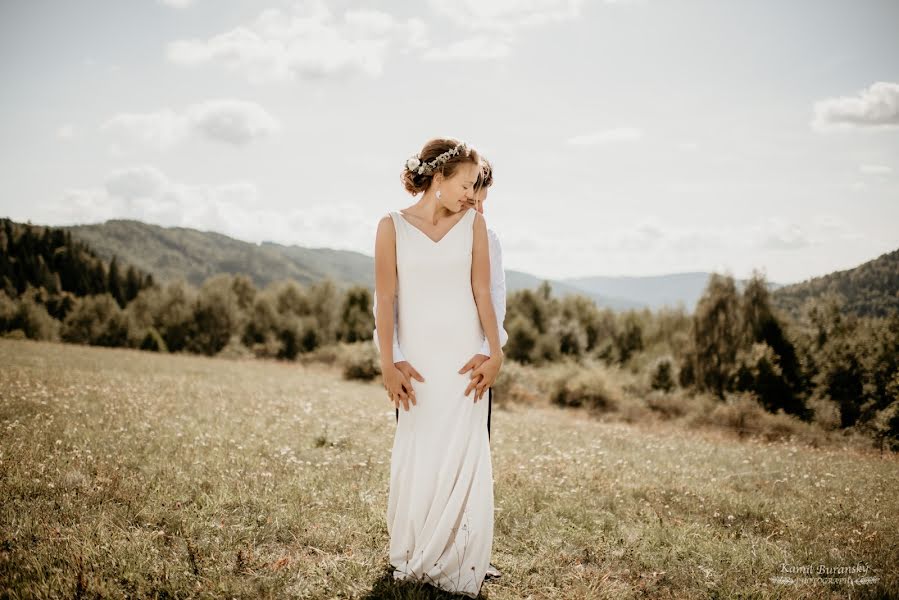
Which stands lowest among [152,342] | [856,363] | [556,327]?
[152,342]

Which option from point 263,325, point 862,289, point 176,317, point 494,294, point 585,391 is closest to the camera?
point 494,294

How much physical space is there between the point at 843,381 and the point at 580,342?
122ft

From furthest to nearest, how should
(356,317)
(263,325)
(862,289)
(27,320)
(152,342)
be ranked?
(263,325), (356,317), (27,320), (152,342), (862,289)

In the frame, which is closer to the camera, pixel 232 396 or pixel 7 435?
pixel 7 435

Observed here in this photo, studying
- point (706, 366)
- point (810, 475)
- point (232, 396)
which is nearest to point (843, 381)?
A: point (706, 366)

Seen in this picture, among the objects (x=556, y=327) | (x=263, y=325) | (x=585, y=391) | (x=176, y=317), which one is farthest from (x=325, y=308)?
(x=585, y=391)

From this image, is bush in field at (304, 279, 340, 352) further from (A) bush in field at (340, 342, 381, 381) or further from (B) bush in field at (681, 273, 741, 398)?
(B) bush in field at (681, 273, 741, 398)

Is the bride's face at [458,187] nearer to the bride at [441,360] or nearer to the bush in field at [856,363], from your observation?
the bride at [441,360]

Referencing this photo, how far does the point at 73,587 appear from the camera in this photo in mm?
3320

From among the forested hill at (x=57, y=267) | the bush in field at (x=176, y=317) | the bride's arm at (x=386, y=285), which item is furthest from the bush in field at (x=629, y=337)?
the forested hill at (x=57, y=267)

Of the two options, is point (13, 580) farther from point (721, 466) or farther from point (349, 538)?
point (721, 466)

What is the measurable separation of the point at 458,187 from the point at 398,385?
1.57m

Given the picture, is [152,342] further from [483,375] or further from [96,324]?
[483,375]

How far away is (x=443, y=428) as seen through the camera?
3.83 m
